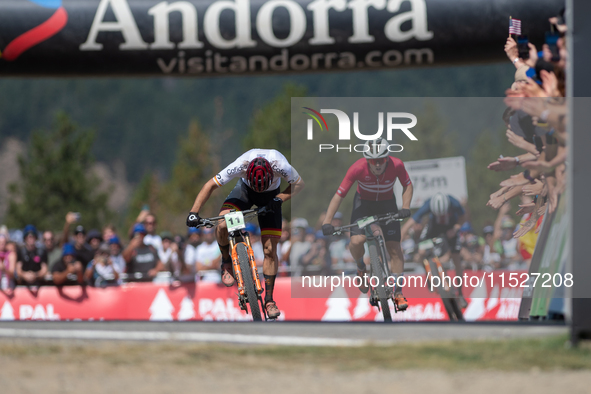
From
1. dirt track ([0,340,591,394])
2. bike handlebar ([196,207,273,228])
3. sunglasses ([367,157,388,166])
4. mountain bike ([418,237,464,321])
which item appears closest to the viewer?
dirt track ([0,340,591,394])

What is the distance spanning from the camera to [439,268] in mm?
7641

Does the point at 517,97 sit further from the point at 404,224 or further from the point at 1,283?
the point at 1,283

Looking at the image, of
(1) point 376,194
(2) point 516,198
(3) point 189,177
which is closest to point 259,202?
(1) point 376,194

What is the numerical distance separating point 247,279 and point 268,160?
125cm

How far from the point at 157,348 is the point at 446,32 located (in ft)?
16.4

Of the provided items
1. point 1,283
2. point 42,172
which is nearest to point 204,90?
point 42,172

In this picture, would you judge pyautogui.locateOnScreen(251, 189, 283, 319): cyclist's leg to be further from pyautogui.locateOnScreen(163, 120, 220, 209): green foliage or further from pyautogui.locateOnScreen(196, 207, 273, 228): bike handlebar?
pyautogui.locateOnScreen(163, 120, 220, 209): green foliage

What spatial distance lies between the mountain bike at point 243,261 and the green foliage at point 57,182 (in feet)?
89.7

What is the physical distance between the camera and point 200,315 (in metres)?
11.1

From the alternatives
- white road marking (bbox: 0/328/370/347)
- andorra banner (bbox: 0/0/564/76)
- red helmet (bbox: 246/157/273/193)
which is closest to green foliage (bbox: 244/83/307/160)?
andorra banner (bbox: 0/0/564/76)

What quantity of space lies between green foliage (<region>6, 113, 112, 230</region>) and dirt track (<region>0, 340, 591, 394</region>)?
2834 cm

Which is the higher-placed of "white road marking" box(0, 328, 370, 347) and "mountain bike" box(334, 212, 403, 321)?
"mountain bike" box(334, 212, 403, 321)

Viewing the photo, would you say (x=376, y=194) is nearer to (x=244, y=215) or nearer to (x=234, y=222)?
(x=244, y=215)

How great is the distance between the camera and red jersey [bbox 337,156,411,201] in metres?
7.30
